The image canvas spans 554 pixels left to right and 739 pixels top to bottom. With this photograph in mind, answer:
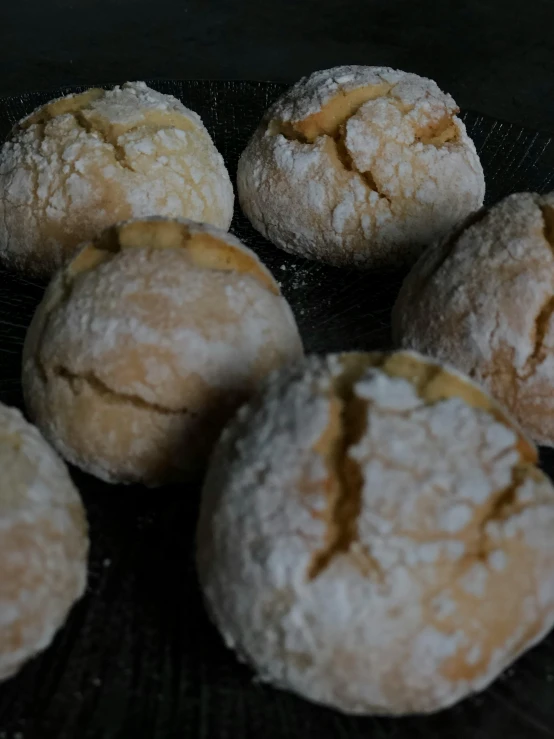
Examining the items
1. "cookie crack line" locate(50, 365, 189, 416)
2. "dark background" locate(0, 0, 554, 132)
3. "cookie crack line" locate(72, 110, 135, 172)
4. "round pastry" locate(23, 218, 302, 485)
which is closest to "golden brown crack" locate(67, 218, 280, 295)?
"round pastry" locate(23, 218, 302, 485)

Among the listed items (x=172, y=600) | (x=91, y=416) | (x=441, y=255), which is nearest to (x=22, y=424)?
(x=91, y=416)

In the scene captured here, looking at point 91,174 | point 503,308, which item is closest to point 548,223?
point 503,308

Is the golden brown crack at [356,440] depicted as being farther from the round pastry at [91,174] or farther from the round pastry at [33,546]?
the round pastry at [91,174]

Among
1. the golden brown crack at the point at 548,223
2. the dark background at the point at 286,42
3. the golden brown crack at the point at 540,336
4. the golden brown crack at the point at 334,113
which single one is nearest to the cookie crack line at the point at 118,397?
the golden brown crack at the point at 540,336

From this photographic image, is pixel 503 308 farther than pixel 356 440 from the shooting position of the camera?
Yes

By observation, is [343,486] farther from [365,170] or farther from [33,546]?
[365,170]
